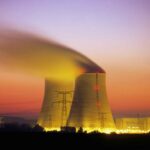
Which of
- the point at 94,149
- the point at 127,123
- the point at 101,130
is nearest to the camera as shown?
the point at 94,149

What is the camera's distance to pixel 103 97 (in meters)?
35.2

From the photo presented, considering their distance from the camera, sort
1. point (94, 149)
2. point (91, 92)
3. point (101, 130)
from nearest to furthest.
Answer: point (94, 149) → point (91, 92) → point (101, 130)

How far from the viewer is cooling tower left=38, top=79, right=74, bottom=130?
40062 millimetres

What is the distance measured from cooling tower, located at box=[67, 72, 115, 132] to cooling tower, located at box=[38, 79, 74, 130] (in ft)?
12.0

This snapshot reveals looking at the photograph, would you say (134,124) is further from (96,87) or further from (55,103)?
(96,87)

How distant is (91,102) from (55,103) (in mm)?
6199

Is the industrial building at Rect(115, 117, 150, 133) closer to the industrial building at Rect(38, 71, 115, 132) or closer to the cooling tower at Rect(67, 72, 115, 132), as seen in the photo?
the industrial building at Rect(38, 71, 115, 132)

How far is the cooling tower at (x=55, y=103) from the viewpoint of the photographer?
40.1 m

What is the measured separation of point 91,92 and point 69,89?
6.01 m

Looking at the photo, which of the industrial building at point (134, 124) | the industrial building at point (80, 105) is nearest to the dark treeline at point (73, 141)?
the industrial building at point (80, 105)

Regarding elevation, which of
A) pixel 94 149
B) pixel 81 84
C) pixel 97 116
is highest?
pixel 81 84

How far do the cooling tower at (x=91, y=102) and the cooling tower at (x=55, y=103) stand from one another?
365cm

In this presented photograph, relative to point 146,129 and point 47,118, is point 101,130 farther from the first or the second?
point 146,129

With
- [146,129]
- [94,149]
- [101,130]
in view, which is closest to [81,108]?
[101,130]
